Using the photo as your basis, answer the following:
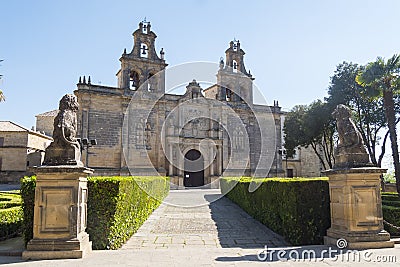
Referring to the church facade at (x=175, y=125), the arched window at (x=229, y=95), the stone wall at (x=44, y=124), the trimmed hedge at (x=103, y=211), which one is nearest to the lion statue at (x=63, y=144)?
the trimmed hedge at (x=103, y=211)

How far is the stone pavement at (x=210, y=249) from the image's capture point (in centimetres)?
494

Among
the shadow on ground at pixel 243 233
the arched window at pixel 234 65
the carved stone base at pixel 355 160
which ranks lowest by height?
the shadow on ground at pixel 243 233

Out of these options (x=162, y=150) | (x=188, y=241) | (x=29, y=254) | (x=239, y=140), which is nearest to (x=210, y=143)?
(x=239, y=140)

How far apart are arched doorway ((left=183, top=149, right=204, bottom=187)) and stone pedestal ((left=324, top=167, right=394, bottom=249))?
70.7 ft

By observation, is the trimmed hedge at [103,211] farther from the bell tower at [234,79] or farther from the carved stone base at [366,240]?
the bell tower at [234,79]

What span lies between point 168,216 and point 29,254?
19.8ft

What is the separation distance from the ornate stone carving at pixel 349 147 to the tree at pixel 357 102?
58.6ft

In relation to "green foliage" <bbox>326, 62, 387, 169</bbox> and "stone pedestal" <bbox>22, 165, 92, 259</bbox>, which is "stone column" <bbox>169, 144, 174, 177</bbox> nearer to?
"green foliage" <bbox>326, 62, 387, 169</bbox>

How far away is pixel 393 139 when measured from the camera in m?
14.0

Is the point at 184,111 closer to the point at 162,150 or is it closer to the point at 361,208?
the point at 162,150

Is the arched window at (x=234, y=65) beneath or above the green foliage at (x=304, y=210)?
above

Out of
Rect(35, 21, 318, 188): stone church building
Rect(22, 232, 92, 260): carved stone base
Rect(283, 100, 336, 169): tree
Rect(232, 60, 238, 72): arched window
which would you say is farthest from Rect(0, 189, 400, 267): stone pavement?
Rect(232, 60, 238, 72): arched window

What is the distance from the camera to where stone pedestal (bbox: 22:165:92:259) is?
17.0 feet

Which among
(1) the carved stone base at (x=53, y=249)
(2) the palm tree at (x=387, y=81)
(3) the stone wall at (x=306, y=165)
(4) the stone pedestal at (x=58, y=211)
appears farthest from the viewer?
(3) the stone wall at (x=306, y=165)
